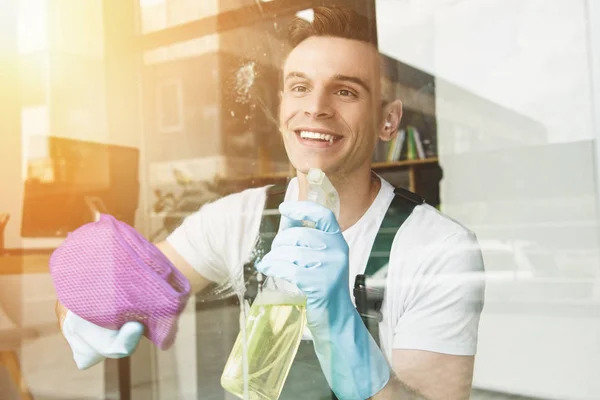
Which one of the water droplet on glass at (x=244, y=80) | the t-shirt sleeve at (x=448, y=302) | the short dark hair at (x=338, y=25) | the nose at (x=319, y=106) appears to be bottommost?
the t-shirt sleeve at (x=448, y=302)

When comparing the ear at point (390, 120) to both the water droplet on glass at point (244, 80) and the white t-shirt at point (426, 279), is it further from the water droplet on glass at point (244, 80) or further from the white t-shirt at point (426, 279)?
the water droplet on glass at point (244, 80)

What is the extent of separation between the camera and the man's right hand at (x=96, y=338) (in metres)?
1.58

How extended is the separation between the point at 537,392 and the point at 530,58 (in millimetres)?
789

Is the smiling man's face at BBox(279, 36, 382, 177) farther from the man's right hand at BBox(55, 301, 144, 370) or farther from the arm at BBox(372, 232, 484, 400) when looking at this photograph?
the man's right hand at BBox(55, 301, 144, 370)

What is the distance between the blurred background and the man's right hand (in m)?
0.20

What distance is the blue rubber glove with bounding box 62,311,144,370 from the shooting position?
157cm

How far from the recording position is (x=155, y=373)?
1.95 meters

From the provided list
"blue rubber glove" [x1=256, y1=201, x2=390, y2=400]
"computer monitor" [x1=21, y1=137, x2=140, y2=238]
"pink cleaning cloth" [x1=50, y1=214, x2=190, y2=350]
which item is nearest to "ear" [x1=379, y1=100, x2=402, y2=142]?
"blue rubber glove" [x1=256, y1=201, x2=390, y2=400]

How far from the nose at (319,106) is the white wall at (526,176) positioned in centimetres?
27

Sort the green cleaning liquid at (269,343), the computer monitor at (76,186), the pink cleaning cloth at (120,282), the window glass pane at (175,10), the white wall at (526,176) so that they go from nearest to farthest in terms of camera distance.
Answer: the white wall at (526,176)
the green cleaning liquid at (269,343)
the pink cleaning cloth at (120,282)
the window glass pane at (175,10)
the computer monitor at (76,186)

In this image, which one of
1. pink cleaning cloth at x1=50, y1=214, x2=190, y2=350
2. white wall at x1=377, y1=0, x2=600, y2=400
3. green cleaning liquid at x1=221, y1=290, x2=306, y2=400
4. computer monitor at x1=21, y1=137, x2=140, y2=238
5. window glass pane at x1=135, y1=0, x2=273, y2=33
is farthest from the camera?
computer monitor at x1=21, y1=137, x2=140, y2=238

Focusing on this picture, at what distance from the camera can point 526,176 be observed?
49.1 inches

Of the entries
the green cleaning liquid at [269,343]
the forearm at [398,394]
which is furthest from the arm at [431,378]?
the green cleaning liquid at [269,343]

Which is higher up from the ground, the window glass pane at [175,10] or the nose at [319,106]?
the window glass pane at [175,10]
